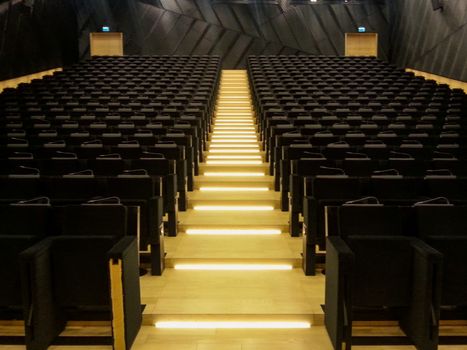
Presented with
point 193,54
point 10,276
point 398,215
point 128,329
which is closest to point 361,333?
point 398,215

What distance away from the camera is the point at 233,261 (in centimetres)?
111

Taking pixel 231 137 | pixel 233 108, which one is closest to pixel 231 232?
pixel 231 137

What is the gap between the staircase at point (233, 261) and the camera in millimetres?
899

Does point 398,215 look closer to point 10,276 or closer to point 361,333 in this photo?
point 361,333

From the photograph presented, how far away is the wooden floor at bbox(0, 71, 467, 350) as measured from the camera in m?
0.83

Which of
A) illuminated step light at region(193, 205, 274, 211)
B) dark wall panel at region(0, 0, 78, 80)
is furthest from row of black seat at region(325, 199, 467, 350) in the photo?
dark wall panel at region(0, 0, 78, 80)

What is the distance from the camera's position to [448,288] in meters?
0.80

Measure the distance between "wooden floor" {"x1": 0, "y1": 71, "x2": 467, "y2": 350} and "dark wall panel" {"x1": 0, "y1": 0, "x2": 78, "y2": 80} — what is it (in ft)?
6.91

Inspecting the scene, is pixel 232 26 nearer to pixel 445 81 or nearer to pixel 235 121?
pixel 445 81

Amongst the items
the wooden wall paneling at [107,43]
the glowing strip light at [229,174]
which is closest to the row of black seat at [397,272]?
the glowing strip light at [229,174]

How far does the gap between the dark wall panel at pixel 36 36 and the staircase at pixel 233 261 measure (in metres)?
1.92

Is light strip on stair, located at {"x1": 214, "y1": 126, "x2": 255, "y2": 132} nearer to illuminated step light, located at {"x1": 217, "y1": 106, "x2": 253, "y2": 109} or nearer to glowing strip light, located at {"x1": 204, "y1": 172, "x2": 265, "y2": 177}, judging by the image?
illuminated step light, located at {"x1": 217, "y1": 106, "x2": 253, "y2": 109}

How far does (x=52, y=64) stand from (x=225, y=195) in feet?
Answer: 9.45

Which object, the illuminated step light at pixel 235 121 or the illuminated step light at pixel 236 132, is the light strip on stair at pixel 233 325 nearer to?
the illuminated step light at pixel 236 132
